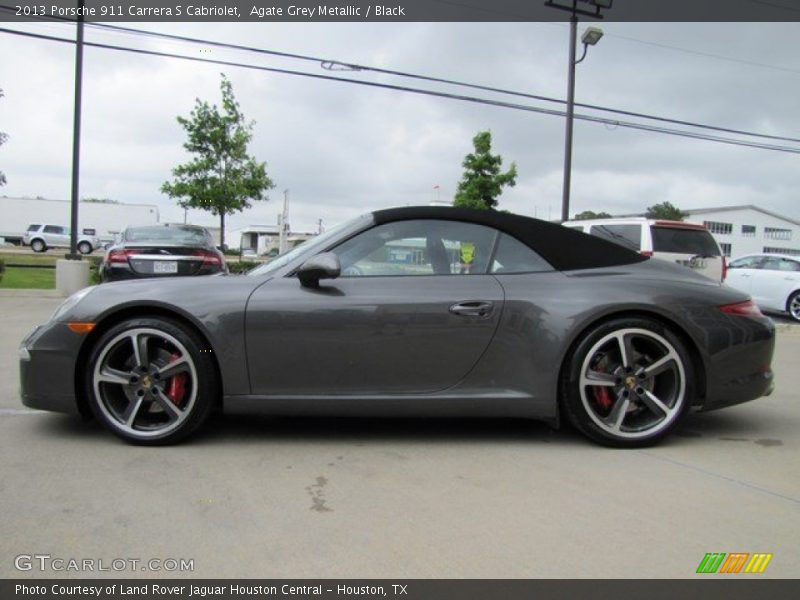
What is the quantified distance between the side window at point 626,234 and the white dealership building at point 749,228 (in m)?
64.0

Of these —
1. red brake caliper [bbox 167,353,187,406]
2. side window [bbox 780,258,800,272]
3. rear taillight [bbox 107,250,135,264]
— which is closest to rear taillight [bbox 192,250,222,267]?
rear taillight [bbox 107,250,135,264]

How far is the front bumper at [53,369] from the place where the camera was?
326cm

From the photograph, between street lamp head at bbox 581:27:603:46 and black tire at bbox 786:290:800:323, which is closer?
black tire at bbox 786:290:800:323

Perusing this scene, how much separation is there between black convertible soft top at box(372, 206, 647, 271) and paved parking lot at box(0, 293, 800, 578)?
1.07m

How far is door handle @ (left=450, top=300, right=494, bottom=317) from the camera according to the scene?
3.28 m

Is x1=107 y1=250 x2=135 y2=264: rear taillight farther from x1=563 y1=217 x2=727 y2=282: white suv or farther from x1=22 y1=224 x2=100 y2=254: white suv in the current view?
x1=22 y1=224 x2=100 y2=254: white suv

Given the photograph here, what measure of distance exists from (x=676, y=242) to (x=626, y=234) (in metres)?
0.75

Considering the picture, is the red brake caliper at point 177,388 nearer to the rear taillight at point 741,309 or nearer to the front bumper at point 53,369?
the front bumper at point 53,369

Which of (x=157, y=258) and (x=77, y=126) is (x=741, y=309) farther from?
(x=77, y=126)

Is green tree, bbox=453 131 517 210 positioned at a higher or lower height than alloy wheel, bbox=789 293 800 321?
higher

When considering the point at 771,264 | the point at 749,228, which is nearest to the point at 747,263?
the point at 771,264

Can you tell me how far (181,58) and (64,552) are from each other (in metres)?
13.2

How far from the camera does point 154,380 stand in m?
3.29

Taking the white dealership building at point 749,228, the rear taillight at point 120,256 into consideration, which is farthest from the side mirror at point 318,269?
the white dealership building at point 749,228
